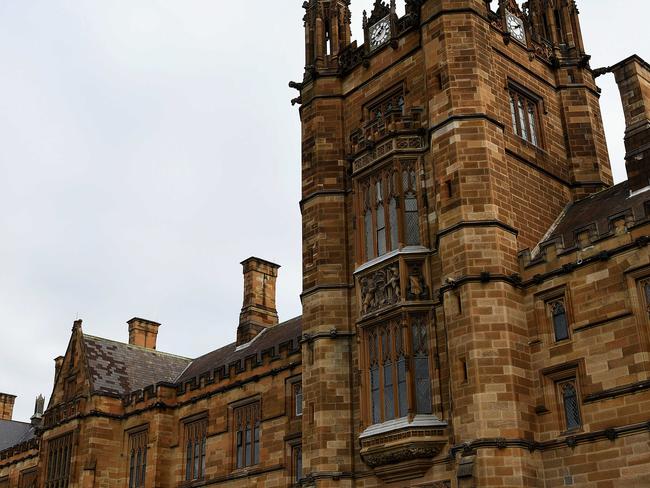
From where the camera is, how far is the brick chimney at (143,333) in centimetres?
4347

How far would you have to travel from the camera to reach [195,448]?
30.8 m

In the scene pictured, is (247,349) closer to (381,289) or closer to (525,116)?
(381,289)

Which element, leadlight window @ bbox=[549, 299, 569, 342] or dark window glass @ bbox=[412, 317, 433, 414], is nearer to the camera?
leadlight window @ bbox=[549, 299, 569, 342]

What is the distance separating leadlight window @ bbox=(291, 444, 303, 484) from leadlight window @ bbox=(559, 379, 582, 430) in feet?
34.0

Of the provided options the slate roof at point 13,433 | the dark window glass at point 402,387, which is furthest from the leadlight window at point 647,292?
the slate roof at point 13,433

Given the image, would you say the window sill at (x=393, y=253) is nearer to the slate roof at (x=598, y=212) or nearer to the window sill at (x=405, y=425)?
the slate roof at (x=598, y=212)

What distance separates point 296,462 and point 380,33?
13.3 m

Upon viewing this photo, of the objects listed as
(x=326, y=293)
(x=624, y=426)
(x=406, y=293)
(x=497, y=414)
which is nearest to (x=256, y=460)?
(x=326, y=293)

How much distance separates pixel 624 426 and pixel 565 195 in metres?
8.38

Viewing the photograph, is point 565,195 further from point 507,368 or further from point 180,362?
point 180,362

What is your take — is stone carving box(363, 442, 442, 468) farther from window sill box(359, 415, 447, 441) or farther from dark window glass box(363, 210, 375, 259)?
dark window glass box(363, 210, 375, 259)

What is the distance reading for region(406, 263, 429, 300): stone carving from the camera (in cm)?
2056

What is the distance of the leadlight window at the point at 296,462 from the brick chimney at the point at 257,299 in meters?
9.55

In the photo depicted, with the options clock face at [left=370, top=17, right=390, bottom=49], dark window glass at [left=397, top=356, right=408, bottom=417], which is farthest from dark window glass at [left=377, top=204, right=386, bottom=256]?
clock face at [left=370, top=17, right=390, bottom=49]
